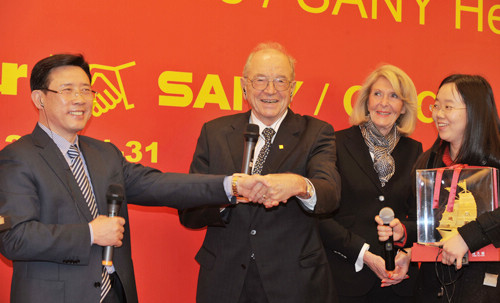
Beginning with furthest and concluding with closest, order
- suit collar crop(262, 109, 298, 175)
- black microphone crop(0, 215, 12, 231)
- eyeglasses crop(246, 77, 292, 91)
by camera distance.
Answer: eyeglasses crop(246, 77, 292, 91), suit collar crop(262, 109, 298, 175), black microphone crop(0, 215, 12, 231)

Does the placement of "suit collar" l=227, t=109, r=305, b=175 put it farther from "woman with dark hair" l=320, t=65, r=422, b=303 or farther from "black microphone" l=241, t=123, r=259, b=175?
"woman with dark hair" l=320, t=65, r=422, b=303

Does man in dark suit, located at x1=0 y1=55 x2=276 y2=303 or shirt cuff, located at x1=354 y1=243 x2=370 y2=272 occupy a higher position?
man in dark suit, located at x1=0 y1=55 x2=276 y2=303

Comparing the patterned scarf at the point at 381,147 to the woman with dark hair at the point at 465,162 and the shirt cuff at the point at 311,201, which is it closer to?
the woman with dark hair at the point at 465,162

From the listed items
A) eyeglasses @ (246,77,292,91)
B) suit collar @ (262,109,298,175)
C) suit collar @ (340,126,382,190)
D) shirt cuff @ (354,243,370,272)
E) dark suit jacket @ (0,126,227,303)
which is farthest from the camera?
suit collar @ (340,126,382,190)

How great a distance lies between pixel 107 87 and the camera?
3545 mm

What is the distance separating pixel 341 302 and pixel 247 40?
6.07 ft

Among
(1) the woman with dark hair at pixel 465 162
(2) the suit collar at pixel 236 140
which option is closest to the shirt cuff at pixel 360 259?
(1) the woman with dark hair at pixel 465 162

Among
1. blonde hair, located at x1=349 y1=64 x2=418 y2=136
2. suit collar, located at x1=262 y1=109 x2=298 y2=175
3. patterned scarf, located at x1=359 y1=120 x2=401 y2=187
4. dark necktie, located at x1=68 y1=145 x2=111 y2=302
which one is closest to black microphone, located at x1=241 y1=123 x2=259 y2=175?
suit collar, located at x1=262 y1=109 x2=298 y2=175

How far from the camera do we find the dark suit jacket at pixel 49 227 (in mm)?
2188

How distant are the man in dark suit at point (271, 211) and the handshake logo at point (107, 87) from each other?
33.7 inches

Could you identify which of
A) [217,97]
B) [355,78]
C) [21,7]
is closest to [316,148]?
[217,97]

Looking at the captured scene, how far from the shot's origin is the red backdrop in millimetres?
3418

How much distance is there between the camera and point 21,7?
339cm

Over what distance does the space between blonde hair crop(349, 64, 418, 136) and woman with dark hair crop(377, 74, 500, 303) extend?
0.53 meters
